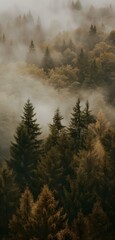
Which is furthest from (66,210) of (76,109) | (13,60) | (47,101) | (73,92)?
(13,60)

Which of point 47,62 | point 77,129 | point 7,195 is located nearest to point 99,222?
point 7,195

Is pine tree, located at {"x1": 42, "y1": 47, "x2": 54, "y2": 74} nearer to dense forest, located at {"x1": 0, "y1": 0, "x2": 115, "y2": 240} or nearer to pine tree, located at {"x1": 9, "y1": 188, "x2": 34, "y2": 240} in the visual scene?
dense forest, located at {"x1": 0, "y1": 0, "x2": 115, "y2": 240}

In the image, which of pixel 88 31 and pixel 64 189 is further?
pixel 88 31

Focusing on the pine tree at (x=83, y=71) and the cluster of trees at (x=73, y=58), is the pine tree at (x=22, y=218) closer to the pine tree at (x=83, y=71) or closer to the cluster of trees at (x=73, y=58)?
the cluster of trees at (x=73, y=58)

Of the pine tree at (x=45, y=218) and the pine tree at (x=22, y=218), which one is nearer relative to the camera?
the pine tree at (x=45, y=218)

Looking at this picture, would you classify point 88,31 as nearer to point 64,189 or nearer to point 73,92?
point 73,92

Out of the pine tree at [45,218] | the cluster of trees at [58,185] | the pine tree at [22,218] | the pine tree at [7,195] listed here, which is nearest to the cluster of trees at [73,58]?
the cluster of trees at [58,185]

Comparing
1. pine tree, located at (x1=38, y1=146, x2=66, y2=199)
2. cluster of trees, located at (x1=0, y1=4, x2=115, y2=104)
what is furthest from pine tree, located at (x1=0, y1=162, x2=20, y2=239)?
cluster of trees, located at (x1=0, y1=4, x2=115, y2=104)
